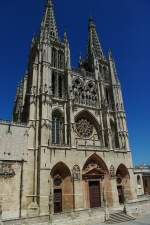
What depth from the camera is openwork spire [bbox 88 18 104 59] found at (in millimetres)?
32181

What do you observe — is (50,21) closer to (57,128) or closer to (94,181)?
(57,128)

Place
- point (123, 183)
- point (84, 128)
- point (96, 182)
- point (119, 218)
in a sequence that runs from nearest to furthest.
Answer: point (119, 218) → point (96, 182) → point (123, 183) → point (84, 128)

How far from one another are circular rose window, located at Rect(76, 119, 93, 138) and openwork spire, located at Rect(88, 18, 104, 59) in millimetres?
11775

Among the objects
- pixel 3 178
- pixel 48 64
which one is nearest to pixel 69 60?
pixel 48 64

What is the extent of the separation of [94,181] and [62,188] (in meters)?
3.94

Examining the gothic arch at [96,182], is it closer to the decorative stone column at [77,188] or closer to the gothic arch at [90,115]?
the decorative stone column at [77,188]

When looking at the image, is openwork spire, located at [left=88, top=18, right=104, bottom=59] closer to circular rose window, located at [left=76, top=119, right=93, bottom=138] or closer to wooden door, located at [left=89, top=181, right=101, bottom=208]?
circular rose window, located at [left=76, top=119, right=93, bottom=138]

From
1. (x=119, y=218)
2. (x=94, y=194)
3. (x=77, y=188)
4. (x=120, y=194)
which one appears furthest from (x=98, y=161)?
(x=119, y=218)

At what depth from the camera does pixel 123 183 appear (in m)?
24.1

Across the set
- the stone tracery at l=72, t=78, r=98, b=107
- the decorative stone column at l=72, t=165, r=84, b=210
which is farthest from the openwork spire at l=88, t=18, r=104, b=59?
the decorative stone column at l=72, t=165, r=84, b=210

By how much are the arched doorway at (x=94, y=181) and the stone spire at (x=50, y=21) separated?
18.8m

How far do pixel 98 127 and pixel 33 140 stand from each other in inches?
355

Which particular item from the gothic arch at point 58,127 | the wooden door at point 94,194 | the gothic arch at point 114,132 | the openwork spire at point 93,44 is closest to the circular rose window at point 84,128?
the gothic arch at point 58,127

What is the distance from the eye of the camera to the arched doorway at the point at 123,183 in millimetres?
23359
